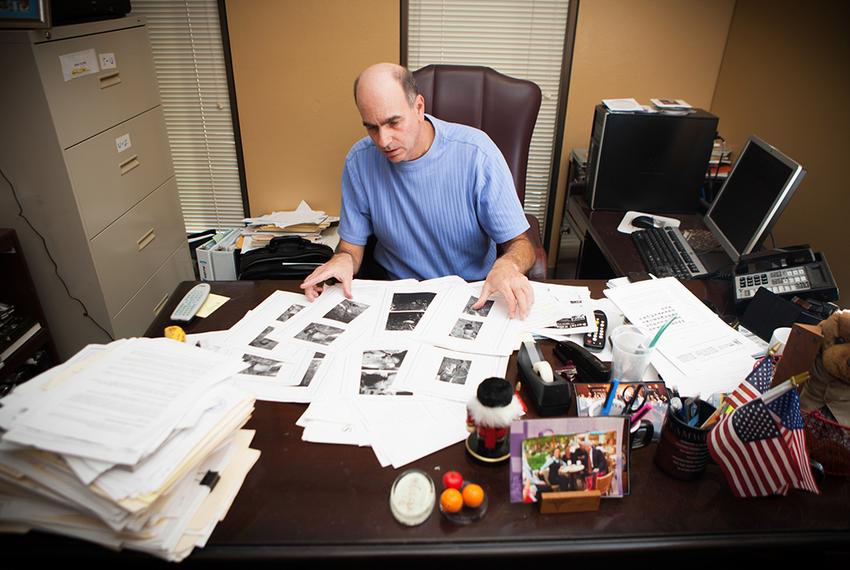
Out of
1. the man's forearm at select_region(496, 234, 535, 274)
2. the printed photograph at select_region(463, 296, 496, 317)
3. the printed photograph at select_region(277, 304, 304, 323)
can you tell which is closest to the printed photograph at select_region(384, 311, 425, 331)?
the printed photograph at select_region(463, 296, 496, 317)

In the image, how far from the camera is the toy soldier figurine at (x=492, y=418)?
82cm

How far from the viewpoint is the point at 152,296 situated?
7.88 feet

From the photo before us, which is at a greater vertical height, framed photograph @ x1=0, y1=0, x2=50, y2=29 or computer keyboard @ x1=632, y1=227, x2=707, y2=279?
framed photograph @ x1=0, y1=0, x2=50, y2=29

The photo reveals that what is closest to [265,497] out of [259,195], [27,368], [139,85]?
[27,368]

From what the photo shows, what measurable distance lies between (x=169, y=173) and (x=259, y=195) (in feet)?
1.62

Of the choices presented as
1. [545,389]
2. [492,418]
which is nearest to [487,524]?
[492,418]

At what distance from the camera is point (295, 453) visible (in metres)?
0.91

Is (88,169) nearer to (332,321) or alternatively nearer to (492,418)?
(332,321)

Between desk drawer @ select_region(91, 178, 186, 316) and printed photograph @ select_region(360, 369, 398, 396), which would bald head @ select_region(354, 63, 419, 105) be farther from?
desk drawer @ select_region(91, 178, 186, 316)

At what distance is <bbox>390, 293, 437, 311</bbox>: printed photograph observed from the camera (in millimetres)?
1274

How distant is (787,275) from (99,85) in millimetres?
2321

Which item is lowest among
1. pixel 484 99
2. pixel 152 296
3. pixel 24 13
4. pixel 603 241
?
pixel 152 296

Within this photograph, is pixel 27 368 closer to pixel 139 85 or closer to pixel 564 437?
pixel 139 85

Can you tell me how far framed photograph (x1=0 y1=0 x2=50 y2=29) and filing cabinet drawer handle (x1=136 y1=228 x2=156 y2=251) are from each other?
0.89 m
